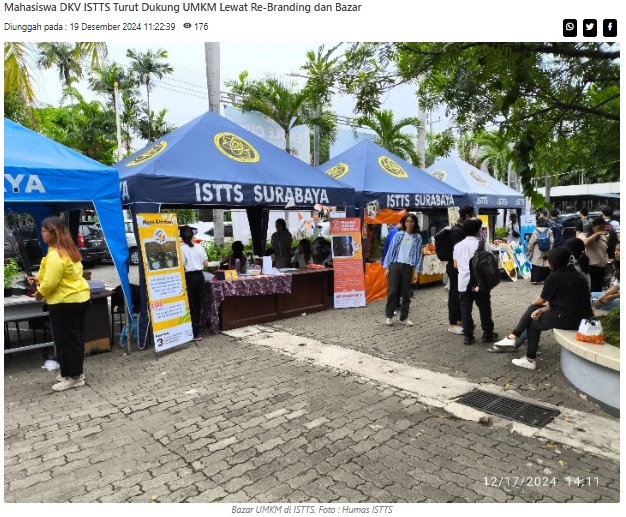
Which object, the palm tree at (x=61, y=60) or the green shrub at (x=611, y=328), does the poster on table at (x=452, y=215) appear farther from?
the palm tree at (x=61, y=60)

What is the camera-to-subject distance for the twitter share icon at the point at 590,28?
9.84 ft

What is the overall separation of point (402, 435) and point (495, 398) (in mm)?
1219

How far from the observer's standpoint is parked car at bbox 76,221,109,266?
16.1m

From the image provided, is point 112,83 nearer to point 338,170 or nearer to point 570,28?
point 338,170

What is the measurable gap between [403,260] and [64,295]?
15.1 feet

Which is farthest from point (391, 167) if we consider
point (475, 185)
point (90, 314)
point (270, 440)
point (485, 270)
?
point (270, 440)

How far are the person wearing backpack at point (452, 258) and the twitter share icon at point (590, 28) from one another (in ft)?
11.9

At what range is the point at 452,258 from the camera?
6.75m

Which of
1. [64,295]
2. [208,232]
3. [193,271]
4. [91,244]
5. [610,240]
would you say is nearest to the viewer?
[64,295]

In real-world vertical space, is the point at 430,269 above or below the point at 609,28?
below

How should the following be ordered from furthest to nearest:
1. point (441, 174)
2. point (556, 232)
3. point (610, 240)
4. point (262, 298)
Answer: point (441, 174), point (556, 232), point (610, 240), point (262, 298)

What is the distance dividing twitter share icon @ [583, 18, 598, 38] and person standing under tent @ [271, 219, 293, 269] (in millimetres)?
7082

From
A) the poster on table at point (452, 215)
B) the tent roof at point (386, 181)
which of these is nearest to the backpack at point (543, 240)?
the poster on table at point (452, 215)

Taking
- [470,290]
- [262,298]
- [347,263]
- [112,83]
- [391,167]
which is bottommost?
[262,298]
